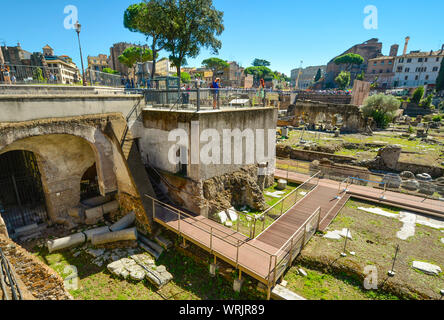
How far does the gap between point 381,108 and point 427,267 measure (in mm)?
35299

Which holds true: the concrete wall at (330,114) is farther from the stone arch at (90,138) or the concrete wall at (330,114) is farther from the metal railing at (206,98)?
the stone arch at (90,138)

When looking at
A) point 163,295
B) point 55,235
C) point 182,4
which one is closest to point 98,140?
point 55,235

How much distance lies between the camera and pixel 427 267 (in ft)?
26.6

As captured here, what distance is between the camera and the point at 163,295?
323 inches

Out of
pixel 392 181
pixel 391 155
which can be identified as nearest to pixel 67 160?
pixel 392 181

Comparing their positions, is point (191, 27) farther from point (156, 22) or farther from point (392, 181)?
point (392, 181)

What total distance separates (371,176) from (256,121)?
29.4ft

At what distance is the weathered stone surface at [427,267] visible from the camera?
Result: 791 centimetres

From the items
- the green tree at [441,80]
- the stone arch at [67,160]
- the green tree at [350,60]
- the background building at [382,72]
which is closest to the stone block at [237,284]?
the stone arch at [67,160]

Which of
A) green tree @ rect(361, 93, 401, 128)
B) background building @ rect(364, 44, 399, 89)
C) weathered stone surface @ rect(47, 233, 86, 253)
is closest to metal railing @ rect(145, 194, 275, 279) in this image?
weathered stone surface @ rect(47, 233, 86, 253)

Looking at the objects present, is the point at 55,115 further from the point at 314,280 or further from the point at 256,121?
the point at 314,280

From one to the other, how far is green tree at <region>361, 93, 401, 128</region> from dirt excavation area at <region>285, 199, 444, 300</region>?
1201 inches

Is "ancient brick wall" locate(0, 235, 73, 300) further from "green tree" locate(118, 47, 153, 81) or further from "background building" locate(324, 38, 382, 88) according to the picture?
"background building" locate(324, 38, 382, 88)

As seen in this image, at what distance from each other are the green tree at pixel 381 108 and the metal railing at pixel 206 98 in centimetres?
3068
